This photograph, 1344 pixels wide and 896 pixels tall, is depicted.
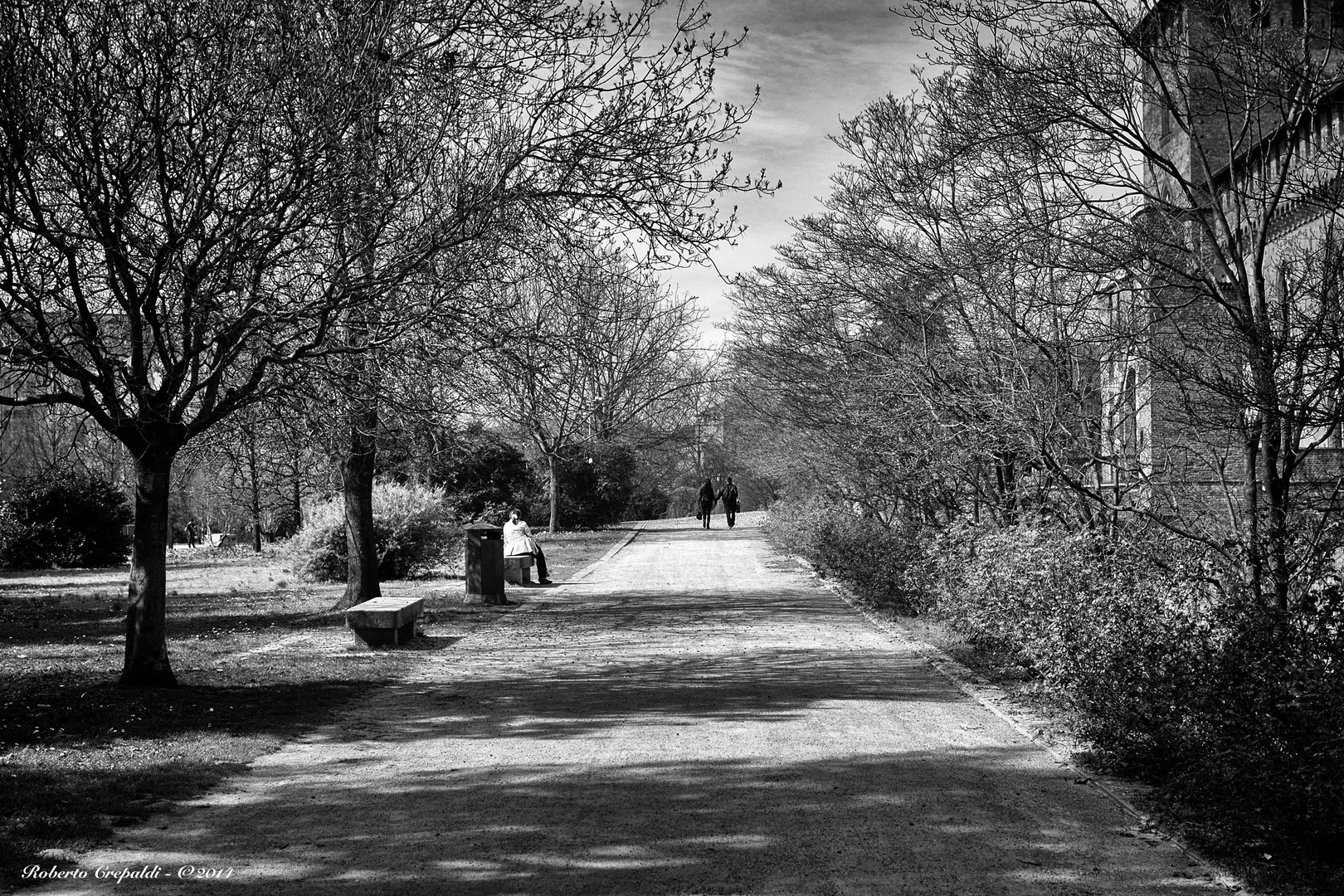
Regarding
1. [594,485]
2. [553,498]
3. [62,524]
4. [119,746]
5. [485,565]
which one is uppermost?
[594,485]

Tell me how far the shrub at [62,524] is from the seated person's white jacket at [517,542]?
10432 millimetres

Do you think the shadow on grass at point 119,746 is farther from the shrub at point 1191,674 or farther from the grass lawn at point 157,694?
the shrub at point 1191,674

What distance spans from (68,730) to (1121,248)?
822 cm

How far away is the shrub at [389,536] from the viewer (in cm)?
1892

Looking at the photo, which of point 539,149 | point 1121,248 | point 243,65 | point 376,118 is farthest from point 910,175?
point 243,65

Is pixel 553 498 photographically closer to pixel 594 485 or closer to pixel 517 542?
pixel 594 485

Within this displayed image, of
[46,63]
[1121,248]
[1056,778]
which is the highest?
[46,63]

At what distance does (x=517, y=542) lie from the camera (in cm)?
1964

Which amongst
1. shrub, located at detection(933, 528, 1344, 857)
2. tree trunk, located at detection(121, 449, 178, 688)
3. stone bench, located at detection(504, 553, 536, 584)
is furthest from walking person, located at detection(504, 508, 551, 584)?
shrub, located at detection(933, 528, 1344, 857)

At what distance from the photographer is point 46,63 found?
704 centimetres

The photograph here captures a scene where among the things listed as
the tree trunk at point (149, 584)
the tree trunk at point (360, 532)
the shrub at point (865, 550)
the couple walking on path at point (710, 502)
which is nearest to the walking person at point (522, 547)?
the tree trunk at point (360, 532)

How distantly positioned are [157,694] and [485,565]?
24.5 ft

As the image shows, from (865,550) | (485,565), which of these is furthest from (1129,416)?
(485,565)

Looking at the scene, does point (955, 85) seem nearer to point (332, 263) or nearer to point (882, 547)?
point (332, 263)
